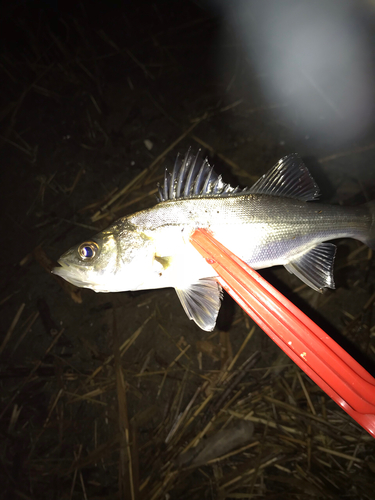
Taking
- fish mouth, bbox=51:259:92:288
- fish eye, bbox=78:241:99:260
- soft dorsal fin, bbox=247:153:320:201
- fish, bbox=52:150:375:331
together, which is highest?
soft dorsal fin, bbox=247:153:320:201

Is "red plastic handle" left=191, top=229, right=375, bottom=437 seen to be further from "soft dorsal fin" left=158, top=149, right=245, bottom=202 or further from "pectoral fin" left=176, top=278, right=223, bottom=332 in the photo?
"soft dorsal fin" left=158, top=149, right=245, bottom=202

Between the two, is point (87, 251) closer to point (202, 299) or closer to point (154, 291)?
point (202, 299)

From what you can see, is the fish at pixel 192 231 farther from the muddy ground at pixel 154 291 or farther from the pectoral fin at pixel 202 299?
the muddy ground at pixel 154 291

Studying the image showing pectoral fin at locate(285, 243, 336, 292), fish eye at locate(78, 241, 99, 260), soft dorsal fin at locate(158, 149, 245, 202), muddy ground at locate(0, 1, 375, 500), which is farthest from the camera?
muddy ground at locate(0, 1, 375, 500)

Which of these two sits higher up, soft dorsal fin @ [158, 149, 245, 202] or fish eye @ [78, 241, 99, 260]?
soft dorsal fin @ [158, 149, 245, 202]

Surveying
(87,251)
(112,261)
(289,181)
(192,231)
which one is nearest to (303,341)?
(192,231)

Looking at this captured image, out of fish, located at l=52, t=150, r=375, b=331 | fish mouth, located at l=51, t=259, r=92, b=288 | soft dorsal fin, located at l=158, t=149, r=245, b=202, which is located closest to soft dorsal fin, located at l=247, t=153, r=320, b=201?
fish, located at l=52, t=150, r=375, b=331

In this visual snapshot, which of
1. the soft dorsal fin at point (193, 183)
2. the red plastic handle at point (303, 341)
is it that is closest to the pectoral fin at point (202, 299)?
the red plastic handle at point (303, 341)
